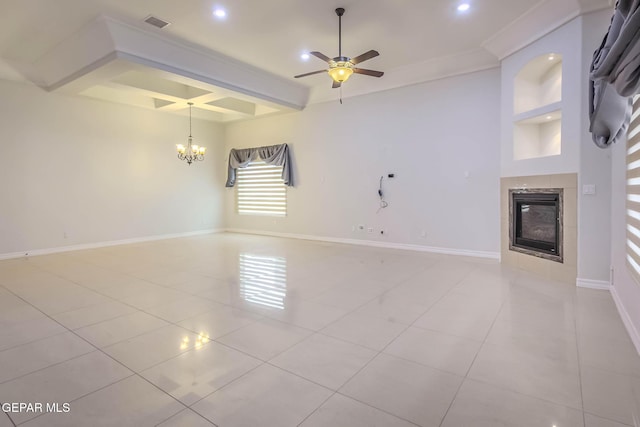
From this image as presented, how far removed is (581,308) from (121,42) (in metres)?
6.27

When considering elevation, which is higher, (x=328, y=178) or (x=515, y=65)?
(x=515, y=65)

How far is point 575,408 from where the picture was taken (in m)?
1.84

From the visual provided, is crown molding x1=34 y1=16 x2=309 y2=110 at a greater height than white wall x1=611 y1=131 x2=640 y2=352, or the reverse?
crown molding x1=34 y1=16 x2=309 y2=110

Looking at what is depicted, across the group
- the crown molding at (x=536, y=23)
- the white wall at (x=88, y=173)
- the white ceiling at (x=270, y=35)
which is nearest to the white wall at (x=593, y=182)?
the crown molding at (x=536, y=23)

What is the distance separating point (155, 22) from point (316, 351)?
4.61 meters

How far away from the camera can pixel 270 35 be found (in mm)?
4965

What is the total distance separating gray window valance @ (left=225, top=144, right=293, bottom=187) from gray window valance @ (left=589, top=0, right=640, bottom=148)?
644 centimetres

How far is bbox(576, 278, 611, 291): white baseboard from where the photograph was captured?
12.8ft

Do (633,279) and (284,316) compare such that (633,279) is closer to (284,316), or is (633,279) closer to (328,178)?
(284,316)

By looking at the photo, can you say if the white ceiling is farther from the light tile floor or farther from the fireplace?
the light tile floor

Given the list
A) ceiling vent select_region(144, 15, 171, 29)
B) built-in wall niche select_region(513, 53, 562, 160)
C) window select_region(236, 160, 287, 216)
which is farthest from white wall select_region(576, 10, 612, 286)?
window select_region(236, 160, 287, 216)

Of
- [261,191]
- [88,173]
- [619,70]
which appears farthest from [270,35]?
[88,173]

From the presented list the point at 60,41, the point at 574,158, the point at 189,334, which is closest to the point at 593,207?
the point at 574,158

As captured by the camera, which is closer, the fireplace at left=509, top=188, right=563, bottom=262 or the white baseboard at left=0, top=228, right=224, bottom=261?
the fireplace at left=509, top=188, right=563, bottom=262
